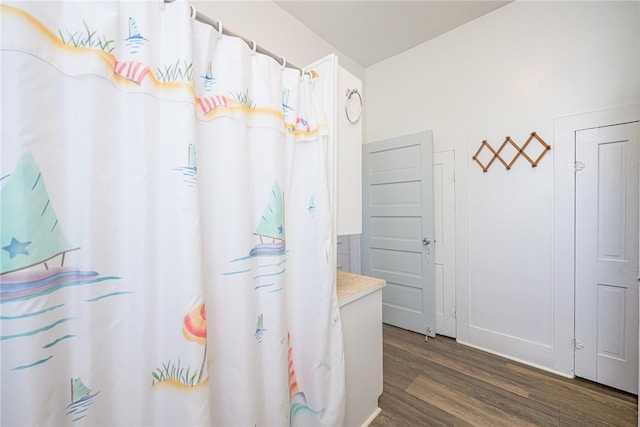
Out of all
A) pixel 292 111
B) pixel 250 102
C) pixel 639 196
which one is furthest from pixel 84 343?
pixel 639 196

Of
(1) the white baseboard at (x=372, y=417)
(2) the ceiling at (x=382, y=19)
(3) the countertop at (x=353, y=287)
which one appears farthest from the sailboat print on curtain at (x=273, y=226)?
(2) the ceiling at (x=382, y=19)

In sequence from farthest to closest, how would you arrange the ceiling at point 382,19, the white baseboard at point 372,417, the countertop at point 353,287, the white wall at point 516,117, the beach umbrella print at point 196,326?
the ceiling at point 382,19
the white wall at point 516,117
the white baseboard at point 372,417
the countertop at point 353,287
the beach umbrella print at point 196,326

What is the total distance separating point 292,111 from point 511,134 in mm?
2065

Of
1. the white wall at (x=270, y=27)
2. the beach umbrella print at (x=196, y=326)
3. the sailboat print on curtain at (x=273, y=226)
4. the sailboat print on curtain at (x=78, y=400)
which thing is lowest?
the sailboat print on curtain at (x=78, y=400)

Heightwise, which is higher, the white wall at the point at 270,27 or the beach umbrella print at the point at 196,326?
the white wall at the point at 270,27

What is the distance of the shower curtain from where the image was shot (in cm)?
53

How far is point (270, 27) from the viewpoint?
2010 millimetres

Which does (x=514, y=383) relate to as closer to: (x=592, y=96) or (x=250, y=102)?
(x=592, y=96)

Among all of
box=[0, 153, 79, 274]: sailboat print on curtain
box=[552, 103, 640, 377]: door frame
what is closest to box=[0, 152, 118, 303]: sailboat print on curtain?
box=[0, 153, 79, 274]: sailboat print on curtain

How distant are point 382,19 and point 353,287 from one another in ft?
7.94

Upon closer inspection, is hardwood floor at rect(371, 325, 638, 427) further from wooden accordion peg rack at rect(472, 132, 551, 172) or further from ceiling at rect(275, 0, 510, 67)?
ceiling at rect(275, 0, 510, 67)

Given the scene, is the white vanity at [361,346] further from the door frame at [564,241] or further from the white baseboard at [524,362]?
the door frame at [564,241]

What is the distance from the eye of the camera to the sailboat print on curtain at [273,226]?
967 mm

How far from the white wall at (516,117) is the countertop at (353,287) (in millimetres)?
1397
